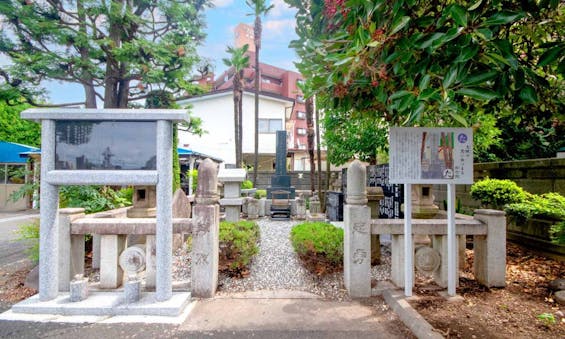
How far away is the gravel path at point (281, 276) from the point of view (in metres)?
3.95

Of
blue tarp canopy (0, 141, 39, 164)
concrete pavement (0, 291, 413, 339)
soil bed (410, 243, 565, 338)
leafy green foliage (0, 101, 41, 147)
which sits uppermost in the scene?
leafy green foliage (0, 101, 41, 147)

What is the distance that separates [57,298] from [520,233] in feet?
27.0

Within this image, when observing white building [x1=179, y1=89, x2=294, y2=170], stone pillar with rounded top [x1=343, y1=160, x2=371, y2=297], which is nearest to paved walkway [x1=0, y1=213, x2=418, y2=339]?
stone pillar with rounded top [x1=343, y1=160, x2=371, y2=297]

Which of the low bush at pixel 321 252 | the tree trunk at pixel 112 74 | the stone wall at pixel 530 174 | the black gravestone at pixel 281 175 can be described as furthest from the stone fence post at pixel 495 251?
the tree trunk at pixel 112 74

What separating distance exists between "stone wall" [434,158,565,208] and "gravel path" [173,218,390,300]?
3442 millimetres

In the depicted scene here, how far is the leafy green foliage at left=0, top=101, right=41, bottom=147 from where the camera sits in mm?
15719

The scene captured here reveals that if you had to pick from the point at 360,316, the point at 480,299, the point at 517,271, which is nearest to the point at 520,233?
the point at 517,271

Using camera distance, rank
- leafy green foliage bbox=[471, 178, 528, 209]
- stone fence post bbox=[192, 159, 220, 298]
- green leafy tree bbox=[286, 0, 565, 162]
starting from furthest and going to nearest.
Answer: leafy green foliage bbox=[471, 178, 528, 209] < stone fence post bbox=[192, 159, 220, 298] < green leafy tree bbox=[286, 0, 565, 162]

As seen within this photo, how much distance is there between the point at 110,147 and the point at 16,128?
19.1m

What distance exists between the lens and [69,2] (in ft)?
24.8

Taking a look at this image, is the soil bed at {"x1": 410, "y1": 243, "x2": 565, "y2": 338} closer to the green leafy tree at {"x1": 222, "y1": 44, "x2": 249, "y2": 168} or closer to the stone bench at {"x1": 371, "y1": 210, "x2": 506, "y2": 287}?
the stone bench at {"x1": 371, "y1": 210, "x2": 506, "y2": 287}

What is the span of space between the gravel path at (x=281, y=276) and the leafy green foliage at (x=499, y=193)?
7.62ft

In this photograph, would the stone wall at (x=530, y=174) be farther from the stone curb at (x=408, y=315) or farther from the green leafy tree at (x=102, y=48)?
the green leafy tree at (x=102, y=48)

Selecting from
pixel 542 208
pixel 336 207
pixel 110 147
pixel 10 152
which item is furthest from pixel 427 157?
pixel 10 152
